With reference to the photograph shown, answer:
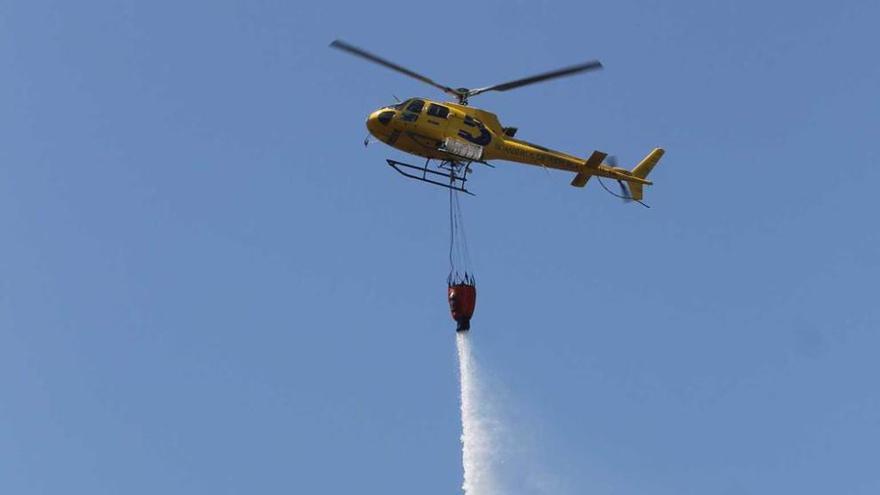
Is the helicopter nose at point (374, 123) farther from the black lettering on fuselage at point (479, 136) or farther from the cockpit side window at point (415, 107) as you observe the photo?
the black lettering on fuselage at point (479, 136)

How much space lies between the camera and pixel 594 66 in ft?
188

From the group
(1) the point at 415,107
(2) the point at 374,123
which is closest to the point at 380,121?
(2) the point at 374,123

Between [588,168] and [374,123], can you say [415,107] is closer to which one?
[374,123]

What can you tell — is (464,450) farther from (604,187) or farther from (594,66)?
(594,66)

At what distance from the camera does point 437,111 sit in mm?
61500

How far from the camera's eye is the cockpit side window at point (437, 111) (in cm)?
6138

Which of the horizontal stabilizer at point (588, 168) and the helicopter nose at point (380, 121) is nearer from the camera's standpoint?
the helicopter nose at point (380, 121)

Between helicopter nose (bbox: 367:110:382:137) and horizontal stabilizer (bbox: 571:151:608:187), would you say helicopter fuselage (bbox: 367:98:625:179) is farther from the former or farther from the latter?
horizontal stabilizer (bbox: 571:151:608:187)

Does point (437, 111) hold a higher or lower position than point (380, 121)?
higher

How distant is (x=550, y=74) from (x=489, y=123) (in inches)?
187

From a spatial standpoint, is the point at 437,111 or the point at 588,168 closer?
the point at 437,111

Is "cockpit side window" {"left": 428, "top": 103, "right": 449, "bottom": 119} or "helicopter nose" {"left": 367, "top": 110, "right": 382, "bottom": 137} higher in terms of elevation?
"cockpit side window" {"left": 428, "top": 103, "right": 449, "bottom": 119}

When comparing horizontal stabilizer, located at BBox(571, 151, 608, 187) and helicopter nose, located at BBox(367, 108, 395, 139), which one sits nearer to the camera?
helicopter nose, located at BBox(367, 108, 395, 139)

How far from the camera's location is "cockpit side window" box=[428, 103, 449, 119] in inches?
2416
